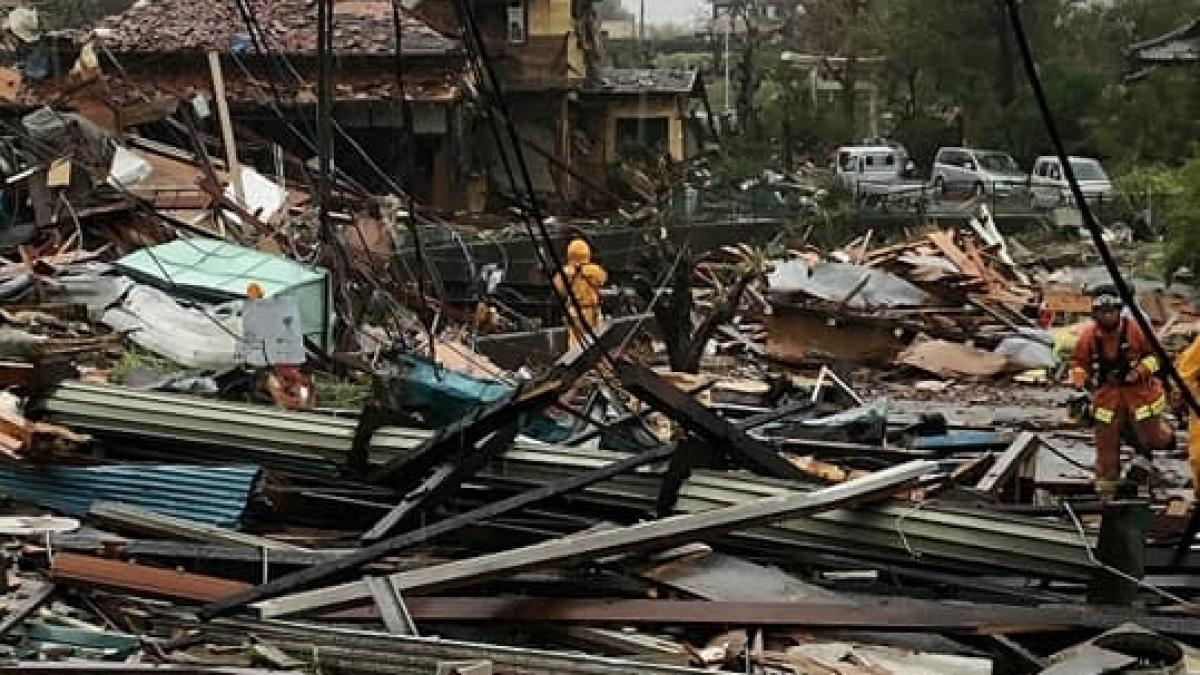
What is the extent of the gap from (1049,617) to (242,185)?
1453 centimetres

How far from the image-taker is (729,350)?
19.0m

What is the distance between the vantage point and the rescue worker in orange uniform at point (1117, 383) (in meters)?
10.2

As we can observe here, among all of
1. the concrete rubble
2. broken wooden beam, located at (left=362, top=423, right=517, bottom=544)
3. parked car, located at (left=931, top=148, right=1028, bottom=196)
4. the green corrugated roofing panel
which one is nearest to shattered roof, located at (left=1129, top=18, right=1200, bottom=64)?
parked car, located at (left=931, top=148, right=1028, bottom=196)

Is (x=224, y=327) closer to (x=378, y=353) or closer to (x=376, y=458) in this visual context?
(x=378, y=353)

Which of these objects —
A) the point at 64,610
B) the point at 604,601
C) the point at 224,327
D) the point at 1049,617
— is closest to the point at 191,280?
the point at 224,327

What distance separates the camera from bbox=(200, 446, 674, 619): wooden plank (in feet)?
20.0

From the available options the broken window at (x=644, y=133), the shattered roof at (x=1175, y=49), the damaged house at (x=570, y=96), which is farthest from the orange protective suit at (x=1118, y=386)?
the broken window at (x=644, y=133)

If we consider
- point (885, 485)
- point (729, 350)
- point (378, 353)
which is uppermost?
point (885, 485)

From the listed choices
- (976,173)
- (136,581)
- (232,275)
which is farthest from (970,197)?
(136,581)

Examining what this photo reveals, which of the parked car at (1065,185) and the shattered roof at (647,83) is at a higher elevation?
the shattered roof at (647,83)

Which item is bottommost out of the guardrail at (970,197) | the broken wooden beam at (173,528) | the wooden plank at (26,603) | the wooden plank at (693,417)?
the guardrail at (970,197)

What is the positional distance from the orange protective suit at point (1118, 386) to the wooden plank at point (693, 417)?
3.87 m

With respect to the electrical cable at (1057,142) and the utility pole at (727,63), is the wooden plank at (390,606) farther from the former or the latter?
the utility pole at (727,63)

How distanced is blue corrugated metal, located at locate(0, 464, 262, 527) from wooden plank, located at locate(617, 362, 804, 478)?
1725 millimetres
